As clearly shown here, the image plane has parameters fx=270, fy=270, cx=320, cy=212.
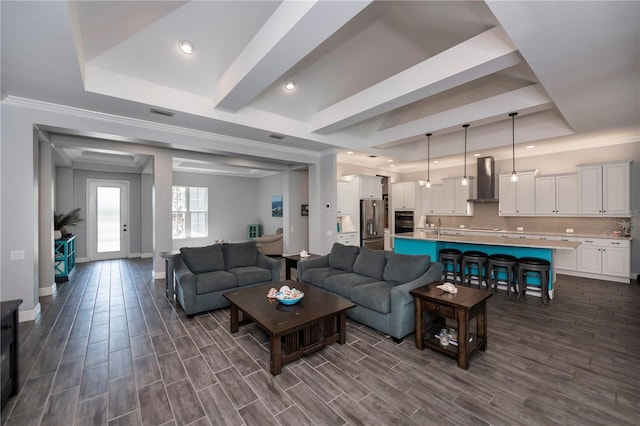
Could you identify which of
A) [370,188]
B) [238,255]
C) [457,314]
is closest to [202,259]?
[238,255]

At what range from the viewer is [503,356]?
8.91 ft

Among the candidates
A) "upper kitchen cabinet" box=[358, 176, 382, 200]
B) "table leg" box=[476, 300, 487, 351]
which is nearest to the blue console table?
"upper kitchen cabinet" box=[358, 176, 382, 200]

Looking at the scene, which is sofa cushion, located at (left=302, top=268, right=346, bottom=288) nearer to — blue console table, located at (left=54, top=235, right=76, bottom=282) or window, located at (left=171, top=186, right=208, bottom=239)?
blue console table, located at (left=54, top=235, right=76, bottom=282)

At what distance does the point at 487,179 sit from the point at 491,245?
108 inches

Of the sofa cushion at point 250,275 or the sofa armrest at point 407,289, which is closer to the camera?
the sofa armrest at point 407,289

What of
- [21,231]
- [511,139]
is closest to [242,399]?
[21,231]

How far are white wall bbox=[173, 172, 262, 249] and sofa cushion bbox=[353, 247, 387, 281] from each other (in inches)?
312

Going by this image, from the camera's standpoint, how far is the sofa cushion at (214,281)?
3.80m

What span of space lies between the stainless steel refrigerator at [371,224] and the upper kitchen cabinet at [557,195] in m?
3.75

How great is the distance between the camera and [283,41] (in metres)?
2.53

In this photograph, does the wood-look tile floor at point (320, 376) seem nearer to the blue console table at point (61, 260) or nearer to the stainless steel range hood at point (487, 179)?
the blue console table at point (61, 260)

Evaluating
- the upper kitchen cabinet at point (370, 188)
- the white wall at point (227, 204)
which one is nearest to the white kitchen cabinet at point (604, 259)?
the upper kitchen cabinet at point (370, 188)

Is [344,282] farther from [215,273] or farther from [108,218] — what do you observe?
[108,218]

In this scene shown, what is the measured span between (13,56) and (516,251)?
287 inches
